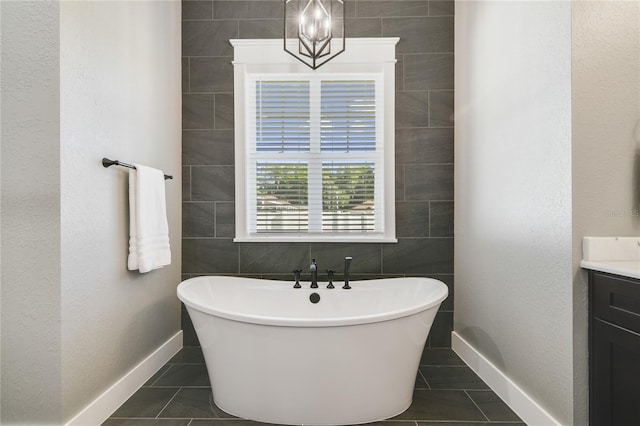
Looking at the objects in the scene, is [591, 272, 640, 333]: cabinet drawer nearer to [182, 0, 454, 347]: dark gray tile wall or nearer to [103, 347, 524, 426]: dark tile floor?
[103, 347, 524, 426]: dark tile floor

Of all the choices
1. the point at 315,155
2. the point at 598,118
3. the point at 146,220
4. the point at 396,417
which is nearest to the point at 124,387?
the point at 146,220

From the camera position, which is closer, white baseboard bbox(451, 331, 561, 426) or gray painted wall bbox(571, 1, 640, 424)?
gray painted wall bbox(571, 1, 640, 424)

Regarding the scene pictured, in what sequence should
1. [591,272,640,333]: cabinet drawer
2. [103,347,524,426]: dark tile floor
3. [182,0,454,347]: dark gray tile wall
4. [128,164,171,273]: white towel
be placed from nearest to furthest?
[591,272,640,333]: cabinet drawer < [103,347,524,426]: dark tile floor < [128,164,171,273]: white towel < [182,0,454,347]: dark gray tile wall

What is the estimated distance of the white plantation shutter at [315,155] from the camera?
276 cm

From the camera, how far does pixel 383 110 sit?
275 centimetres

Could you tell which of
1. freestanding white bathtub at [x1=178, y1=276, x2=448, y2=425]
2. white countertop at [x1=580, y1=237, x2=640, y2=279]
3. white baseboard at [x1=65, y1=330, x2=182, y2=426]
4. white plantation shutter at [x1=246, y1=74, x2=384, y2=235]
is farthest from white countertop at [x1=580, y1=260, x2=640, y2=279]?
white baseboard at [x1=65, y1=330, x2=182, y2=426]

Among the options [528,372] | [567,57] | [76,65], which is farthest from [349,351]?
[76,65]

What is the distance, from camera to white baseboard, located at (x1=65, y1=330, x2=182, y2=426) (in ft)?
5.53

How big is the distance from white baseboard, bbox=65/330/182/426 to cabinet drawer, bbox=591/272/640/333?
221cm

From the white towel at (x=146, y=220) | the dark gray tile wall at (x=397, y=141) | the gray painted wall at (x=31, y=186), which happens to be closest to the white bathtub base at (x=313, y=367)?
the white towel at (x=146, y=220)

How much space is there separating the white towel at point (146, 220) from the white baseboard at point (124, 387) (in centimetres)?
60

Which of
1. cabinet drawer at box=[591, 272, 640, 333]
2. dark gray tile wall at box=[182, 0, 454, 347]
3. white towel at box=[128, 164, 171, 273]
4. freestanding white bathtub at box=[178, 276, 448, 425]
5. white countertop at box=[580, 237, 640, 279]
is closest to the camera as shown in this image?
cabinet drawer at box=[591, 272, 640, 333]

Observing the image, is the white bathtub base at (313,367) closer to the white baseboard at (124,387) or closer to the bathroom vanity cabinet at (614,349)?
the white baseboard at (124,387)

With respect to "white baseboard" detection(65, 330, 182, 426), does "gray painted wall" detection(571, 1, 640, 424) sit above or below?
above
